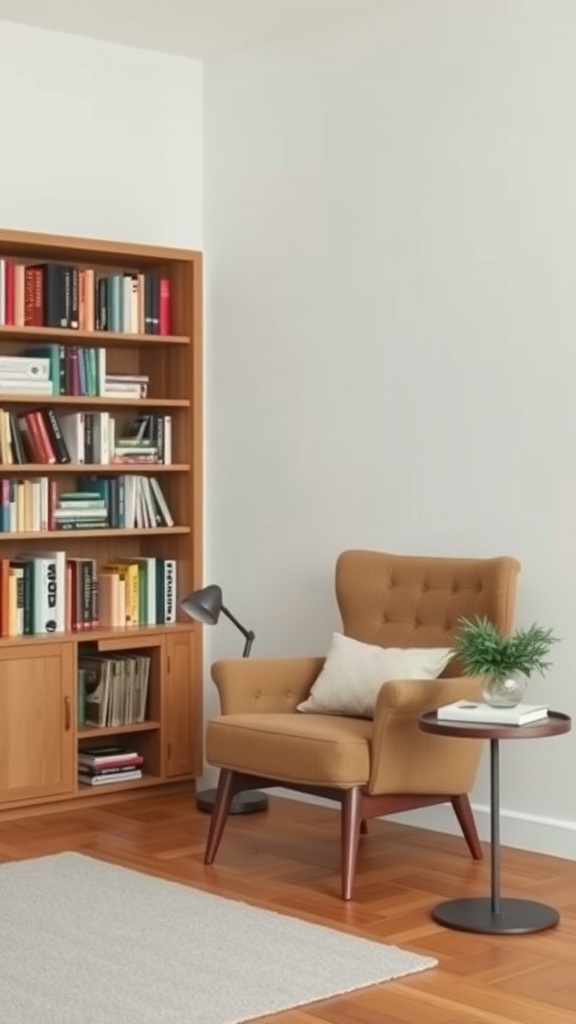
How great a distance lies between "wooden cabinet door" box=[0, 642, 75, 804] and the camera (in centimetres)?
575

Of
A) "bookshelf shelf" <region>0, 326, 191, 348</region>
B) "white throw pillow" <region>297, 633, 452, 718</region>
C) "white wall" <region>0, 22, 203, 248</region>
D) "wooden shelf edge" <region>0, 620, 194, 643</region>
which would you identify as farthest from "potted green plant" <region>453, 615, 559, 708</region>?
"white wall" <region>0, 22, 203, 248</region>

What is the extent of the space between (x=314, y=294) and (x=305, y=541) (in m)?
0.96

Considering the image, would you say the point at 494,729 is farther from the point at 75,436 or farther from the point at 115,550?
the point at 115,550

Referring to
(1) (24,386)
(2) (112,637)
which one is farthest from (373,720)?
(1) (24,386)

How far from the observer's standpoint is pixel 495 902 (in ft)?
14.6

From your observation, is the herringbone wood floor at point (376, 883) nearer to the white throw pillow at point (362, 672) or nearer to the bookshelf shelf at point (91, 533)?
the white throw pillow at point (362, 672)

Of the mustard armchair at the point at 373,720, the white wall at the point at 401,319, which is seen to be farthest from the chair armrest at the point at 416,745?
the white wall at the point at 401,319

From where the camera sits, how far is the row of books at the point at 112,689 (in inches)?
241

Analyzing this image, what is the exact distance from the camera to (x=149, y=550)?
667 cm

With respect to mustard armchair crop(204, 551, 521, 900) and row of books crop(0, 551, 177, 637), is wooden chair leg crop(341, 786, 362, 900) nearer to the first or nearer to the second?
mustard armchair crop(204, 551, 521, 900)

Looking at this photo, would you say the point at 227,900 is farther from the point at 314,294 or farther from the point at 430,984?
the point at 314,294

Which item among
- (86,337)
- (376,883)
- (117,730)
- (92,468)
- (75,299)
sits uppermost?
(75,299)

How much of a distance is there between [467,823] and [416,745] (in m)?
0.48

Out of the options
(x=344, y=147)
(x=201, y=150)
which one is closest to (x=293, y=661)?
(x=344, y=147)
